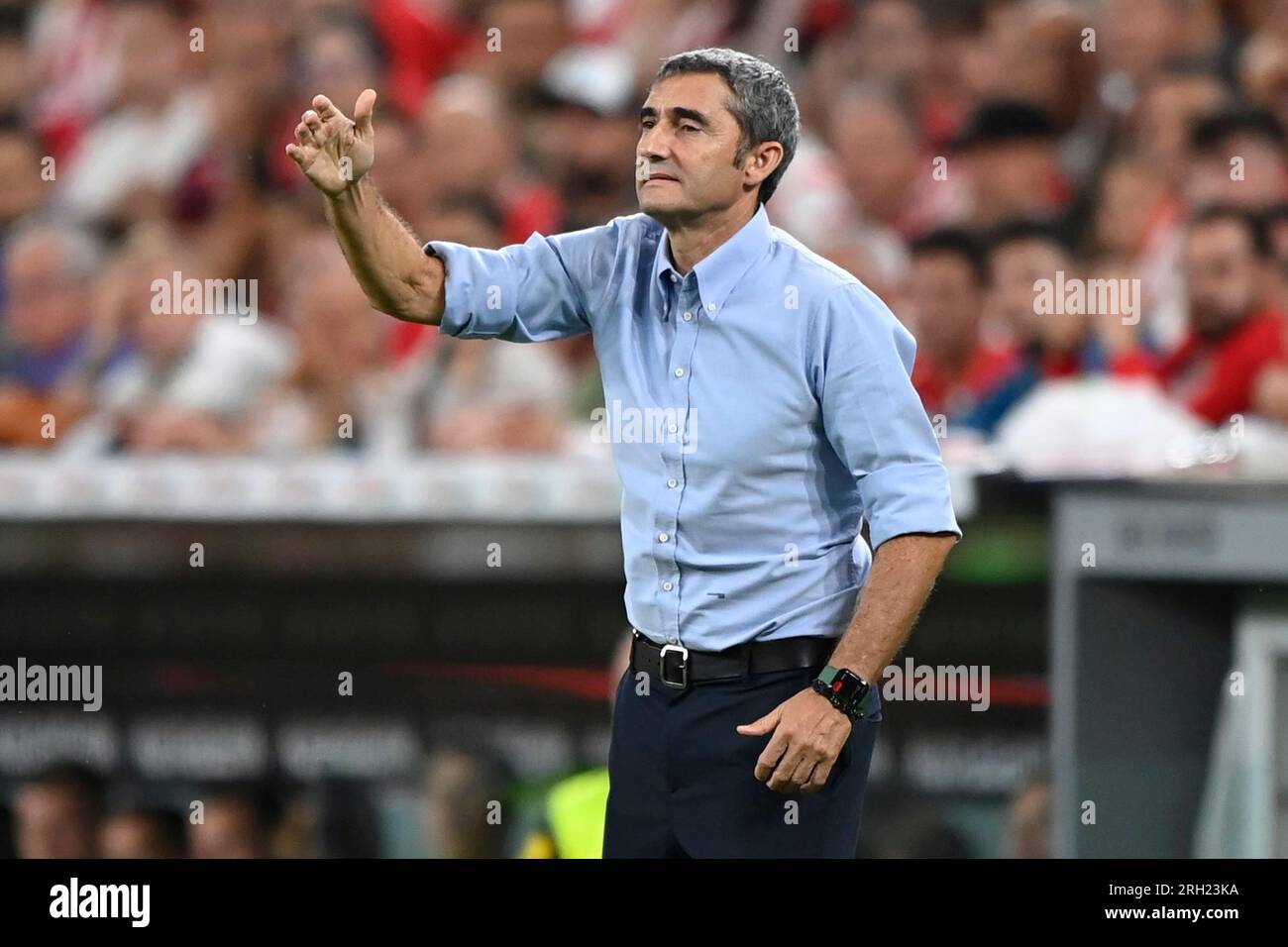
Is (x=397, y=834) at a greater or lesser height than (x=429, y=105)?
lesser

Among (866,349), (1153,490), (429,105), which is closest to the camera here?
(866,349)

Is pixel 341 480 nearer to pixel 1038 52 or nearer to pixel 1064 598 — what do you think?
pixel 1064 598

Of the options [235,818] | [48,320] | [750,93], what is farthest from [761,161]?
[48,320]

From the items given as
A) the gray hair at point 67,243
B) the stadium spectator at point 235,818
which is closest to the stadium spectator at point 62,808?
the stadium spectator at point 235,818

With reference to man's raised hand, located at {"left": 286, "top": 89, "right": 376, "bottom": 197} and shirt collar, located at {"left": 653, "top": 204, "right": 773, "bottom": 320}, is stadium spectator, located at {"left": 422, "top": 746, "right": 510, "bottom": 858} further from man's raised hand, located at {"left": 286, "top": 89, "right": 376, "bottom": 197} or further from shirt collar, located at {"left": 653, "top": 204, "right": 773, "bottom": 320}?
man's raised hand, located at {"left": 286, "top": 89, "right": 376, "bottom": 197}

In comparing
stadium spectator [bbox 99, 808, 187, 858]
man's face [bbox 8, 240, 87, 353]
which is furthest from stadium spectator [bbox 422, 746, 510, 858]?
man's face [bbox 8, 240, 87, 353]

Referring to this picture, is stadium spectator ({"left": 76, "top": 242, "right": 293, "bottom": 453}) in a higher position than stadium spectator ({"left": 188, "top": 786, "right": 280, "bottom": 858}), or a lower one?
higher

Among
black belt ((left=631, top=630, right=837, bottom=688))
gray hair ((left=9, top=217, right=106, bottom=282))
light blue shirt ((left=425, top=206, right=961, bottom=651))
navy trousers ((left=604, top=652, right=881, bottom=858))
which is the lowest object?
navy trousers ((left=604, top=652, right=881, bottom=858))

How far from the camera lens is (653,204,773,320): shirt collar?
2697 mm

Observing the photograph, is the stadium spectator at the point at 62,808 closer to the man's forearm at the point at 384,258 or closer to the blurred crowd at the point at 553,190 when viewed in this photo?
the blurred crowd at the point at 553,190

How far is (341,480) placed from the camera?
4410 millimetres

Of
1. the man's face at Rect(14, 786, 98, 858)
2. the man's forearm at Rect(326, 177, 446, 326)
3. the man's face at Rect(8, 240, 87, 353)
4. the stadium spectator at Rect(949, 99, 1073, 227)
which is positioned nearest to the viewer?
the man's forearm at Rect(326, 177, 446, 326)
